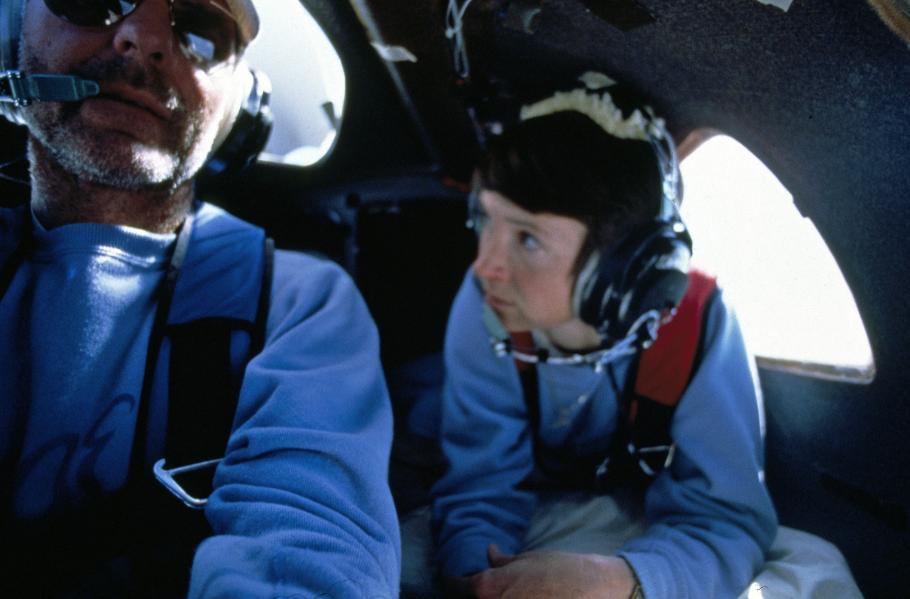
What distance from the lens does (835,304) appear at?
1.22 metres

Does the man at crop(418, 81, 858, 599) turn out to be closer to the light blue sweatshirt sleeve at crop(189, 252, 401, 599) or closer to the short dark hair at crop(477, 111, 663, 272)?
the short dark hair at crop(477, 111, 663, 272)

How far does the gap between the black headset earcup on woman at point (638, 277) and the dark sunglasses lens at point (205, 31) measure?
2.74 feet

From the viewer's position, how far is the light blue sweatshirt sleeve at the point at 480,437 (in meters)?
1.29

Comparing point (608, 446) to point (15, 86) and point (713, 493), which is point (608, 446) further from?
point (15, 86)

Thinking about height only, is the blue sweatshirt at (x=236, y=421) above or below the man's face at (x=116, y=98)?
below

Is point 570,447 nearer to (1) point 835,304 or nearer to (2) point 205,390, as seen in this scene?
(1) point 835,304

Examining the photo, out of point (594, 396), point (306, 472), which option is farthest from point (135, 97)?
point (594, 396)

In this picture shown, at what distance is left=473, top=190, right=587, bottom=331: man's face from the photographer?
1173mm

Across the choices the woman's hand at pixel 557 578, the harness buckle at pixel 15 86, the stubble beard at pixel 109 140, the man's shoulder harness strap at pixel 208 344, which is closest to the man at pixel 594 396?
the woman's hand at pixel 557 578

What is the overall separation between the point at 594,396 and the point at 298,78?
3.49 feet

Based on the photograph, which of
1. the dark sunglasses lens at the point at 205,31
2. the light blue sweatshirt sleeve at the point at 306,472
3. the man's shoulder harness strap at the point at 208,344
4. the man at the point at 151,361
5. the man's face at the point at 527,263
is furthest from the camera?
the man's face at the point at 527,263

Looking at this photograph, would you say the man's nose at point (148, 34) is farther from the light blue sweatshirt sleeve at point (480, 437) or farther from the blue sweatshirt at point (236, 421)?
the light blue sweatshirt sleeve at point (480, 437)

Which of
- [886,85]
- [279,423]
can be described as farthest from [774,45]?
[279,423]

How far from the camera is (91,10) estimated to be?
97 centimetres
